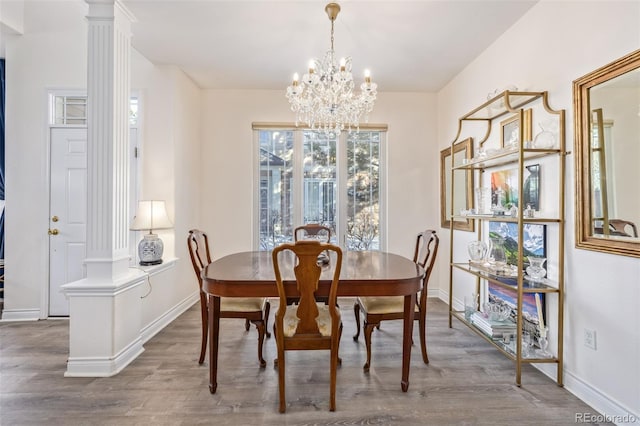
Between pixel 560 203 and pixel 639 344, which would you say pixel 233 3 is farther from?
pixel 639 344

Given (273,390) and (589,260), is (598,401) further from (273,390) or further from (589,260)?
(273,390)

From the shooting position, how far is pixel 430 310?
3516mm

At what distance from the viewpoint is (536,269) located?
2117 millimetres

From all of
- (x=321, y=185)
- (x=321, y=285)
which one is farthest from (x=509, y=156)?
(x=321, y=185)

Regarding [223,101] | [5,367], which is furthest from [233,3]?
[5,367]

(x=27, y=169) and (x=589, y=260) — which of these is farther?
(x=27, y=169)

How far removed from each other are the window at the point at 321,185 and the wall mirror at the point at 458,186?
0.80 m

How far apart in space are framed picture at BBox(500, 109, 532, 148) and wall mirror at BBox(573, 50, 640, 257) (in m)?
0.44

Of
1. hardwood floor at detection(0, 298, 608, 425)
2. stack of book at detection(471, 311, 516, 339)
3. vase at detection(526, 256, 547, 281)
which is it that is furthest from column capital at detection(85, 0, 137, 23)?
stack of book at detection(471, 311, 516, 339)

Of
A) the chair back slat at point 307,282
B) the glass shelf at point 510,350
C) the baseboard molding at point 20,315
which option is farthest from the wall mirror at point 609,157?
the baseboard molding at point 20,315

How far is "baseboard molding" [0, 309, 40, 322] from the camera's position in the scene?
309cm

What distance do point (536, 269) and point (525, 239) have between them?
0.29 metres

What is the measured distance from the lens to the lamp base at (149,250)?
286 centimetres

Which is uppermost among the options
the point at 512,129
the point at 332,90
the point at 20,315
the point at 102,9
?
the point at 102,9
